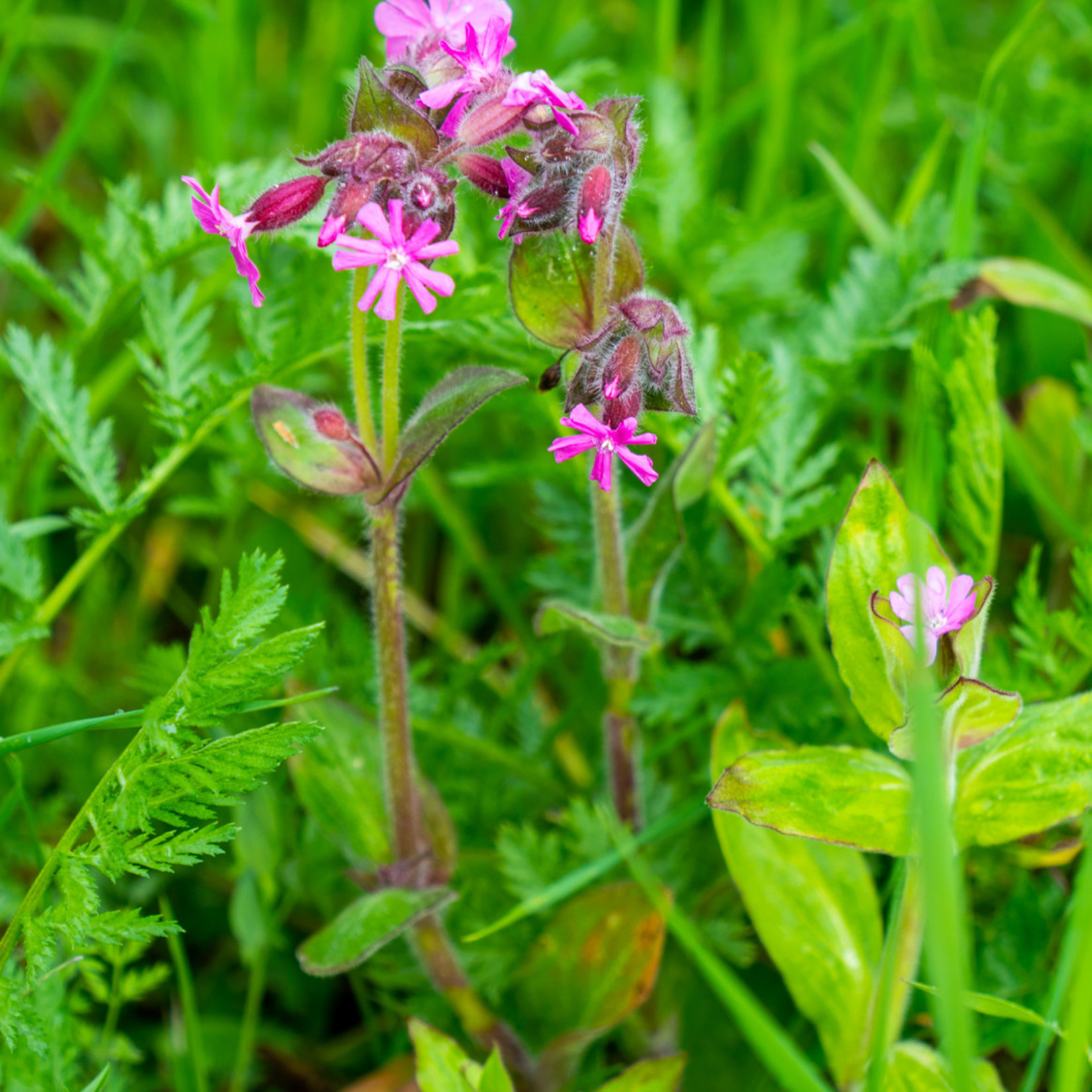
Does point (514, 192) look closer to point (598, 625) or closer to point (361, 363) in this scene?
point (361, 363)

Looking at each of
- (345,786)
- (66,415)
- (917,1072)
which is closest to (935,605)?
(917,1072)

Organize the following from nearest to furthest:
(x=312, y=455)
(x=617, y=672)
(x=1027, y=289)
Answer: (x=312, y=455) < (x=617, y=672) < (x=1027, y=289)

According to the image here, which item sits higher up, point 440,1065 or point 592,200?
point 592,200

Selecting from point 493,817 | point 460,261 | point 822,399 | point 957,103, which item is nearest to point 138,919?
point 493,817

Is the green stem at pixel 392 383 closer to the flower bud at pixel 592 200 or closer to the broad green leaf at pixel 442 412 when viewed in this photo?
the broad green leaf at pixel 442 412

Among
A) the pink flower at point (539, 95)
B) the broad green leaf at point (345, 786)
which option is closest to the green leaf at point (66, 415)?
the broad green leaf at point (345, 786)

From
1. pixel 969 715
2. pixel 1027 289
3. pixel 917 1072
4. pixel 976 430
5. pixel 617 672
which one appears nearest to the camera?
pixel 969 715
